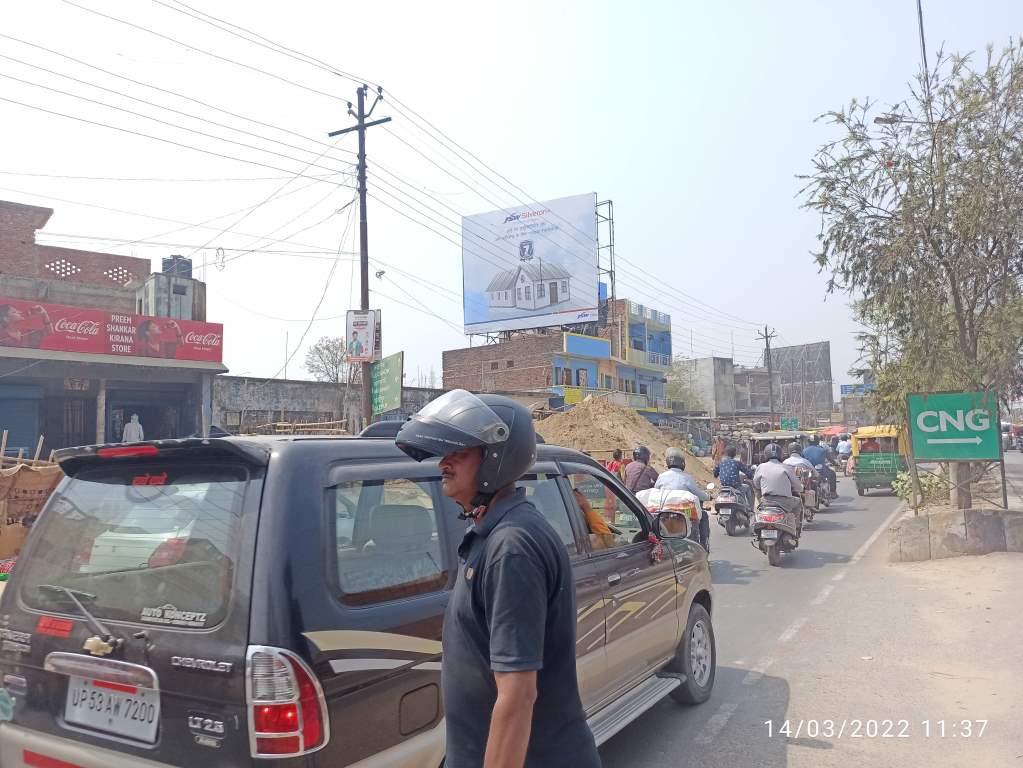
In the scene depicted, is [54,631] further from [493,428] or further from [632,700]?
[632,700]

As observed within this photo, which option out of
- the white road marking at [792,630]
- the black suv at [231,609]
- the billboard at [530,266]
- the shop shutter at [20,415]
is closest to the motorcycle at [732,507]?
the white road marking at [792,630]

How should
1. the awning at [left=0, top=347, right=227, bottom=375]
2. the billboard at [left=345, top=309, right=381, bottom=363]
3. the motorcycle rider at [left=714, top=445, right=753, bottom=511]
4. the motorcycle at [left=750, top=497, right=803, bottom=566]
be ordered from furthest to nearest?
the awning at [left=0, top=347, right=227, bottom=375] → the billboard at [left=345, top=309, right=381, bottom=363] → the motorcycle rider at [left=714, top=445, right=753, bottom=511] → the motorcycle at [left=750, top=497, right=803, bottom=566]

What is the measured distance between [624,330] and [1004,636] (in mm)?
47749

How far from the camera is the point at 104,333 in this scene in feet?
70.0

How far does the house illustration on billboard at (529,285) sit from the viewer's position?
41.8 meters

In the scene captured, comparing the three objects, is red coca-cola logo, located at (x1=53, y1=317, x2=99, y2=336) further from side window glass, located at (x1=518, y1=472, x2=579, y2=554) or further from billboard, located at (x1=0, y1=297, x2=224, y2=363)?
side window glass, located at (x1=518, y1=472, x2=579, y2=554)

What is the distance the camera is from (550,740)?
1.84m

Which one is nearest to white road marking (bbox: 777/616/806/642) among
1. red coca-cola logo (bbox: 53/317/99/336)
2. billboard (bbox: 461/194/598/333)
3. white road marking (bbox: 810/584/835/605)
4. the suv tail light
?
white road marking (bbox: 810/584/835/605)

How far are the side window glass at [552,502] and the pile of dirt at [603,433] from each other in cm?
2218

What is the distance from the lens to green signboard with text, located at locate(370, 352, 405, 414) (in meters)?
17.8

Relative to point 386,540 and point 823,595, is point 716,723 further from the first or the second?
point 823,595

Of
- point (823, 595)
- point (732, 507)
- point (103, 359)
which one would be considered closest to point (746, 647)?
point (823, 595)

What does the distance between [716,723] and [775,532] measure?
642cm

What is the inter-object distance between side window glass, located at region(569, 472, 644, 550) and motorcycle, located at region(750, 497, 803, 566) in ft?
21.6
